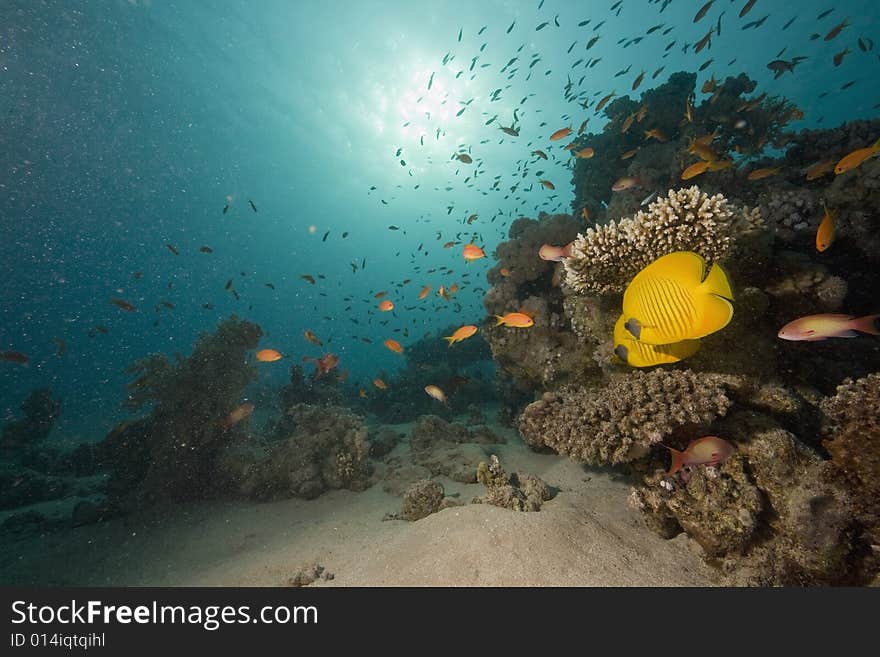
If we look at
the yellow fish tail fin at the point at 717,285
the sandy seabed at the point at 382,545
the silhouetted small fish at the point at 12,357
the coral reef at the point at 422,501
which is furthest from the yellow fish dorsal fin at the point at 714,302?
the silhouetted small fish at the point at 12,357

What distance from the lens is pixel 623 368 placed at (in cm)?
380

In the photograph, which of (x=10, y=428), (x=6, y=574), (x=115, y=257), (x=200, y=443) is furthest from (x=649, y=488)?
(x=115, y=257)

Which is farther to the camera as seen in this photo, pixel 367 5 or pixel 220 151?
pixel 220 151

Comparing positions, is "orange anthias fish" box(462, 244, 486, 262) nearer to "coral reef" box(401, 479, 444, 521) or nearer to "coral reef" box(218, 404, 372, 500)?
"coral reef" box(218, 404, 372, 500)

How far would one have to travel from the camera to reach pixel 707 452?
8.92 ft

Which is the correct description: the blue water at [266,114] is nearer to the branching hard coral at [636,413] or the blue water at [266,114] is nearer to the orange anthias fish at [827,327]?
the branching hard coral at [636,413]

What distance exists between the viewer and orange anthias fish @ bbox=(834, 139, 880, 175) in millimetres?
3879

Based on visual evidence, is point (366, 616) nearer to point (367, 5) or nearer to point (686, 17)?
point (367, 5)

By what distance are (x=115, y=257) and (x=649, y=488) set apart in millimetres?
114267

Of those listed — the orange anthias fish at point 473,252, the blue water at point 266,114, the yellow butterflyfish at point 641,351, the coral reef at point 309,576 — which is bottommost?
the coral reef at point 309,576

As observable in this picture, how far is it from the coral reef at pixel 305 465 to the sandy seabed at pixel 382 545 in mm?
289

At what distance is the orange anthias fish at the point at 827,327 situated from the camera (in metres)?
2.24

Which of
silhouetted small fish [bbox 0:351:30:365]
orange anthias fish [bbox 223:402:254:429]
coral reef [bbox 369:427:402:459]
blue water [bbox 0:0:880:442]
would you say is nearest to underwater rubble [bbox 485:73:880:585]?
coral reef [bbox 369:427:402:459]

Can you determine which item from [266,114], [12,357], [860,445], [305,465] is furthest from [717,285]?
[266,114]
